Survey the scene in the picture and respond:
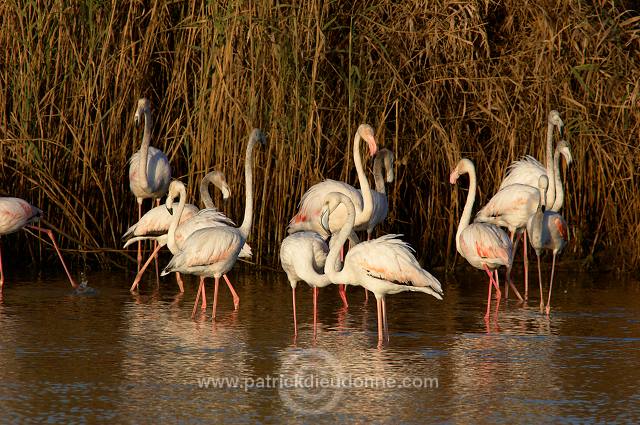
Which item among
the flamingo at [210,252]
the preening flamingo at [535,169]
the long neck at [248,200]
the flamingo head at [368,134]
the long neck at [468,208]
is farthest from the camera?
the preening flamingo at [535,169]

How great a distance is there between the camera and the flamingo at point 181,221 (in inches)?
387

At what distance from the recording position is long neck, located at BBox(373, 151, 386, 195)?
34.8 feet

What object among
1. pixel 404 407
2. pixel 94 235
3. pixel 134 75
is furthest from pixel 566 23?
pixel 404 407

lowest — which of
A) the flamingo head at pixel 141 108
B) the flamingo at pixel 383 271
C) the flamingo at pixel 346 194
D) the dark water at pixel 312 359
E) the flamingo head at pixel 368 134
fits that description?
the dark water at pixel 312 359

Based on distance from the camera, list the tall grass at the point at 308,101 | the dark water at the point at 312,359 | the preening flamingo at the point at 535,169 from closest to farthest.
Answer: the dark water at the point at 312,359 → the preening flamingo at the point at 535,169 → the tall grass at the point at 308,101

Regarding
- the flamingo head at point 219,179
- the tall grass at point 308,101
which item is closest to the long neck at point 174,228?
the flamingo head at point 219,179

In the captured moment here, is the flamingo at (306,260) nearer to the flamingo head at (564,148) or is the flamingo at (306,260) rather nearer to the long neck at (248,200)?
the long neck at (248,200)

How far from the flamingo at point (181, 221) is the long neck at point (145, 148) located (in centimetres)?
35

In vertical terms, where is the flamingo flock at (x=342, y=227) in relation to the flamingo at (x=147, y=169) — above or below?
below

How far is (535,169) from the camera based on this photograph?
1093 centimetres

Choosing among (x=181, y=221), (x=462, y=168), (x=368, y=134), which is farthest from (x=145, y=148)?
(x=462, y=168)

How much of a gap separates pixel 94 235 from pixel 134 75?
64.9 inches

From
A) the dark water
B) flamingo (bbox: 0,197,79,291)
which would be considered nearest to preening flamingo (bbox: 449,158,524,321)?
the dark water

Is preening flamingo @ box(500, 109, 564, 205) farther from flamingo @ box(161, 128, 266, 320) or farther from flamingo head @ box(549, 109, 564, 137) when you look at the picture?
flamingo @ box(161, 128, 266, 320)
